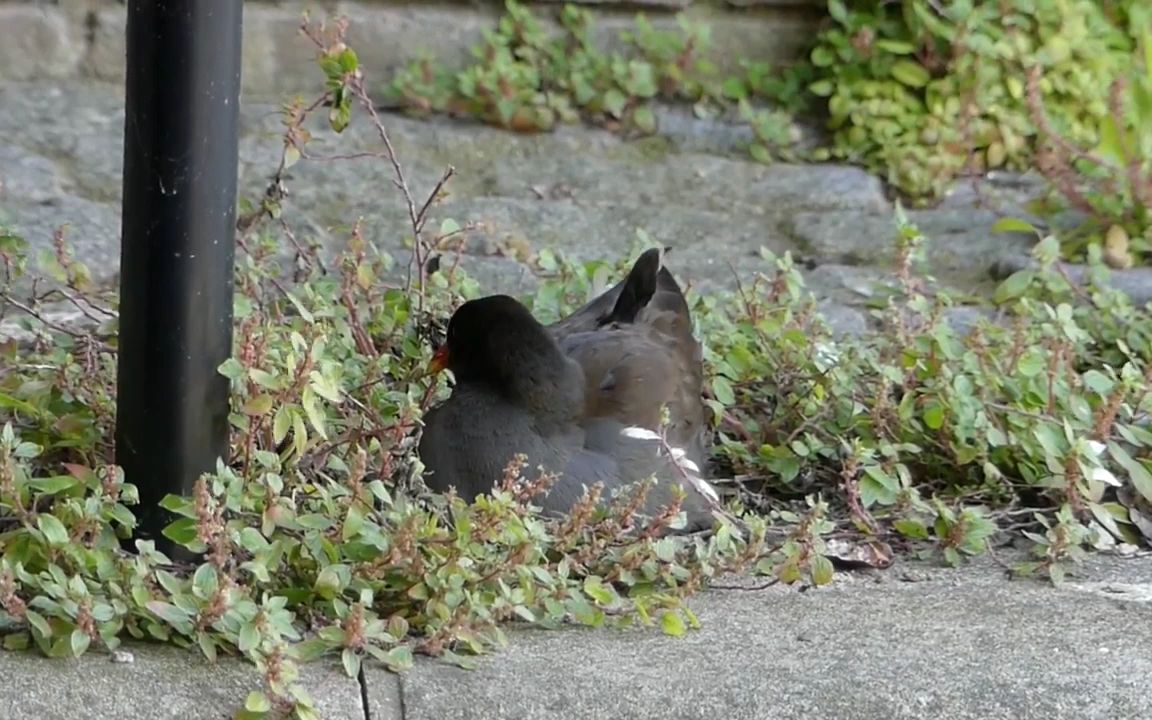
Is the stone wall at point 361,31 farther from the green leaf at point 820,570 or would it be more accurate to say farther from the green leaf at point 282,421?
the green leaf at point 820,570

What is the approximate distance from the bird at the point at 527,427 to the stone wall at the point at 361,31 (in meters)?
2.44

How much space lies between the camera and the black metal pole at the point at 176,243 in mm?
2100

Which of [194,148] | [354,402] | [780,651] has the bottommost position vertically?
[780,651]

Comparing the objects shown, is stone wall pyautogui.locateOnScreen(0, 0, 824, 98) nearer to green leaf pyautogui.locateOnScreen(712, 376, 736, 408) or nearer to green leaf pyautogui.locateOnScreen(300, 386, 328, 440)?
green leaf pyautogui.locateOnScreen(712, 376, 736, 408)

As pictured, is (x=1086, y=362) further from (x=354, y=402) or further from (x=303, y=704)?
(x=303, y=704)

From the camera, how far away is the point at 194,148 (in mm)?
2145

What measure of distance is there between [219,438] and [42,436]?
42 cm

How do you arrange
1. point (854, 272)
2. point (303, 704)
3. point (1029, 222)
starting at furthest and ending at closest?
point (1029, 222), point (854, 272), point (303, 704)

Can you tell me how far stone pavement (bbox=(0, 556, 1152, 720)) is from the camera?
2059 mm

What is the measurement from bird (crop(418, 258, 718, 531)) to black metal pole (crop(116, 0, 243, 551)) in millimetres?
491

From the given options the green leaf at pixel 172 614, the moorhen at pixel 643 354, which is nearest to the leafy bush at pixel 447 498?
the green leaf at pixel 172 614

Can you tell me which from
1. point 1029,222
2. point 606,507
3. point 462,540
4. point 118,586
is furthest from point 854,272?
point 118,586

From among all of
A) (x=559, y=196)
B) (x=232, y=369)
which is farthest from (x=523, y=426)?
(x=559, y=196)

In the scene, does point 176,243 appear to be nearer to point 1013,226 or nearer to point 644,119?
point 1013,226
